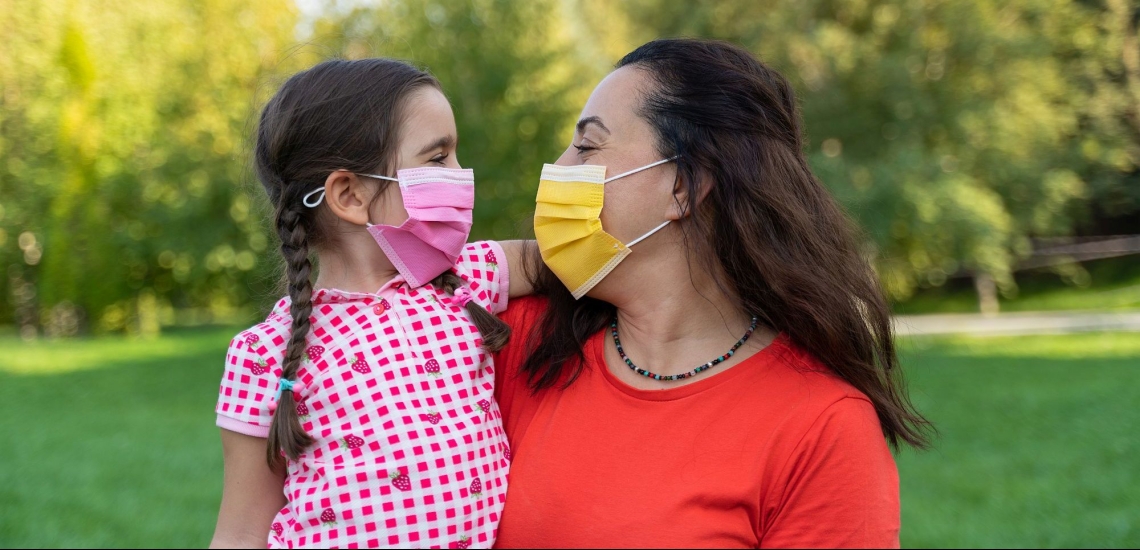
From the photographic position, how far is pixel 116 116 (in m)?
21.7

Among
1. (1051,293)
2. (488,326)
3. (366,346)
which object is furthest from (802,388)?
(1051,293)

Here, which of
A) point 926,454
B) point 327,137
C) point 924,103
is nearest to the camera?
point 327,137

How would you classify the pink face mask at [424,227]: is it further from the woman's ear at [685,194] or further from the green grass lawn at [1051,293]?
the green grass lawn at [1051,293]

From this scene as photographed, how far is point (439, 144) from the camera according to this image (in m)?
2.48

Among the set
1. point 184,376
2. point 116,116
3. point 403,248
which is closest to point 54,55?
point 116,116

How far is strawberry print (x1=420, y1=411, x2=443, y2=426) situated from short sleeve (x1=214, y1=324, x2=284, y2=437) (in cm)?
34

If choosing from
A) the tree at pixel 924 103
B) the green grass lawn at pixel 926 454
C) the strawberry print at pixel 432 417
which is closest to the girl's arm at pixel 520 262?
the strawberry print at pixel 432 417

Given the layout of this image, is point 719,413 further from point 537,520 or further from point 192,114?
point 192,114

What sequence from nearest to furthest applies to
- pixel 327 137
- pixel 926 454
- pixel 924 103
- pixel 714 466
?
pixel 714 466 → pixel 327 137 → pixel 926 454 → pixel 924 103

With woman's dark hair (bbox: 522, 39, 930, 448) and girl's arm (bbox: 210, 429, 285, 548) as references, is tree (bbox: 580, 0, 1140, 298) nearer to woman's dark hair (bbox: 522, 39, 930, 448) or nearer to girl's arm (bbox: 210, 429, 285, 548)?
woman's dark hair (bbox: 522, 39, 930, 448)

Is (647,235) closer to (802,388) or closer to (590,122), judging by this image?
(590,122)

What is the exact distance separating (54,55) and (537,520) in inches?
880

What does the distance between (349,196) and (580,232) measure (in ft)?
1.91

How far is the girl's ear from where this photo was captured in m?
2.39
